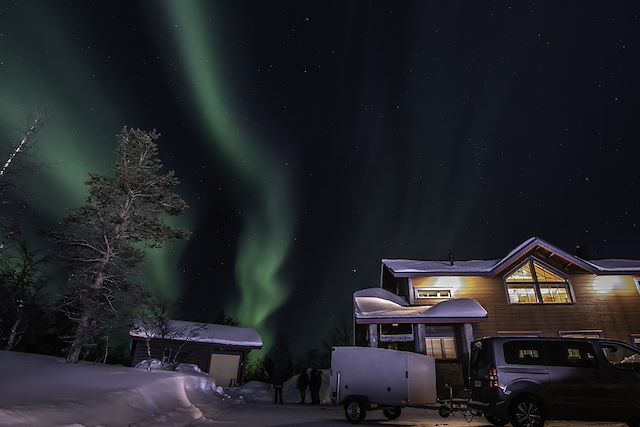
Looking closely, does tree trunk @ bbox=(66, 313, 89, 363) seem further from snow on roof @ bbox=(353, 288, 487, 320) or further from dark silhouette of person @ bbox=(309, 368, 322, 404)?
snow on roof @ bbox=(353, 288, 487, 320)

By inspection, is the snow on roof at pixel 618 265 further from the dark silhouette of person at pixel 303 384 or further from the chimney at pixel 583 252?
the dark silhouette of person at pixel 303 384

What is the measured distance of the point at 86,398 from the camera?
6.19 meters

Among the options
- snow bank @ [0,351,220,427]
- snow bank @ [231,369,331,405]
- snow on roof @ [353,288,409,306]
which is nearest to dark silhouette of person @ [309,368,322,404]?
snow bank @ [231,369,331,405]

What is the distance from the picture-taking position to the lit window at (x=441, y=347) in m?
18.2

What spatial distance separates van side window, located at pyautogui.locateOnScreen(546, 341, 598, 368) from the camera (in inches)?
329

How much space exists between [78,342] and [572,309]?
23.8 m

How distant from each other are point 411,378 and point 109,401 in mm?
7784

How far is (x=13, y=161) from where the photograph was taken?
13.5 meters

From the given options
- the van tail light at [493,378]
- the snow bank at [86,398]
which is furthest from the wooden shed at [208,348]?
the van tail light at [493,378]

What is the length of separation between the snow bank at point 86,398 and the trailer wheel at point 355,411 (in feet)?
13.7

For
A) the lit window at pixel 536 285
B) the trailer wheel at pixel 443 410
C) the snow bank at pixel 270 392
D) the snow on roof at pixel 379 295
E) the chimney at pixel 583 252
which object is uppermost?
the chimney at pixel 583 252

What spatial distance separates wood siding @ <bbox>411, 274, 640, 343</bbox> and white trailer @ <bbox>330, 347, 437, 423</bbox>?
9.94 meters

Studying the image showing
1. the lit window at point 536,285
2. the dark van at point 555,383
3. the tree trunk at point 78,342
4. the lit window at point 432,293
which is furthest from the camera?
the lit window at point 432,293

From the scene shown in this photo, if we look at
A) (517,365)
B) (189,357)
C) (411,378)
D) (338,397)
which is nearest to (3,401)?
(338,397)
